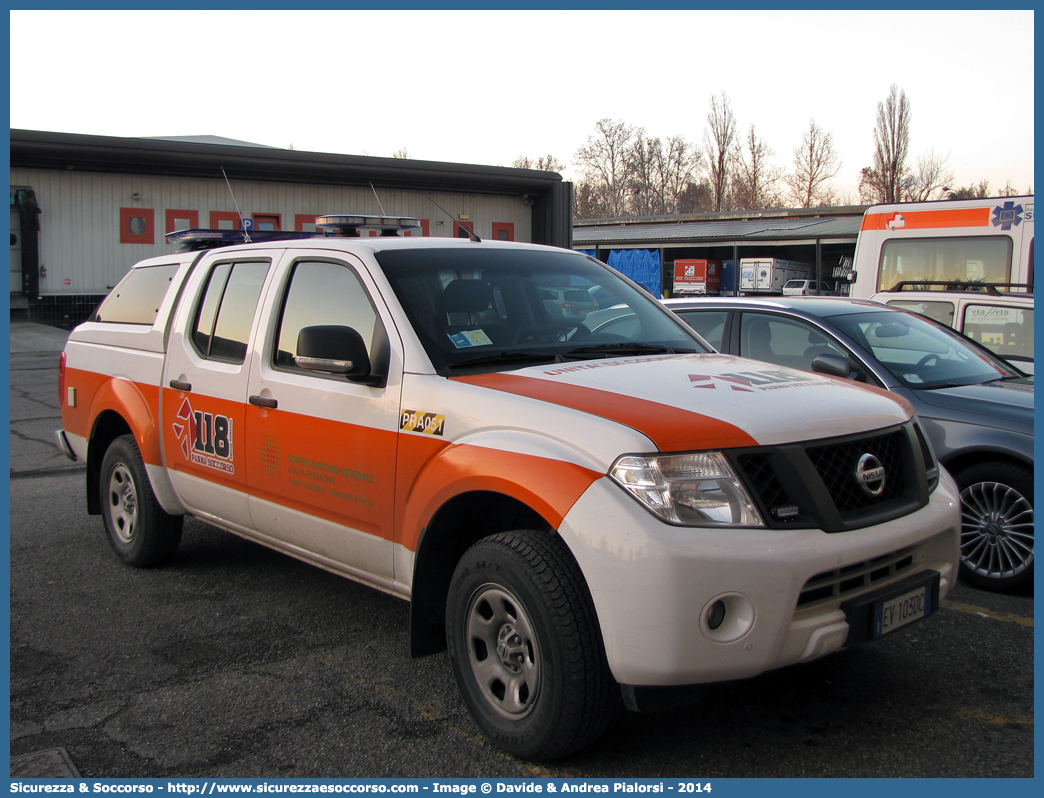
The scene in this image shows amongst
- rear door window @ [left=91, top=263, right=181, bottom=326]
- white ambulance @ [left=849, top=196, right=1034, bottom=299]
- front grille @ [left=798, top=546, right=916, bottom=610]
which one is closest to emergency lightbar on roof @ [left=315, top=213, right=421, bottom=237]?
rear door window @ [left=91, top=263, right=181, bottom=326]

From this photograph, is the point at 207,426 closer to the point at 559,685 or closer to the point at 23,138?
the point at 559,685

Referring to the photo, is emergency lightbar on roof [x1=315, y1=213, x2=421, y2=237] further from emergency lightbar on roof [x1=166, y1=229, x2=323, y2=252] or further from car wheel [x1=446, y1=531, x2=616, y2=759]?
car wheel [x1=446, y1=531, x2=616, y2=759]

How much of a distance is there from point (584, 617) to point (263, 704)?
1.56 meters

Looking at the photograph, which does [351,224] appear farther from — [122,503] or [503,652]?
[503,652]

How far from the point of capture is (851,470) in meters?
3.09

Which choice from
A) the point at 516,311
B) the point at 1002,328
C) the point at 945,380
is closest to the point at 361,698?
the point at 516,311

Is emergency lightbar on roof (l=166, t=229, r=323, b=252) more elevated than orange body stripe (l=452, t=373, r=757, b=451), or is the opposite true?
emergency lightbar on roof (l=166, t=229, r=323, b=252)

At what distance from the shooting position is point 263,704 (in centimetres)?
362

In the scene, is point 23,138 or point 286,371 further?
point 23,138

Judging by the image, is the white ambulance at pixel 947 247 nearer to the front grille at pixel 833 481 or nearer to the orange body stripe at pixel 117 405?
the front grille at pixel 833 481

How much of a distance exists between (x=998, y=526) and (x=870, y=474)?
7.60 ft

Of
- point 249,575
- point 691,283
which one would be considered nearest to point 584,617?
point 249,575

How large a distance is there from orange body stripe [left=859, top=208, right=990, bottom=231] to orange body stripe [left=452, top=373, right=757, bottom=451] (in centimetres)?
918

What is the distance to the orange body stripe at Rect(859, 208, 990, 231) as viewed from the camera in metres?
10.6
